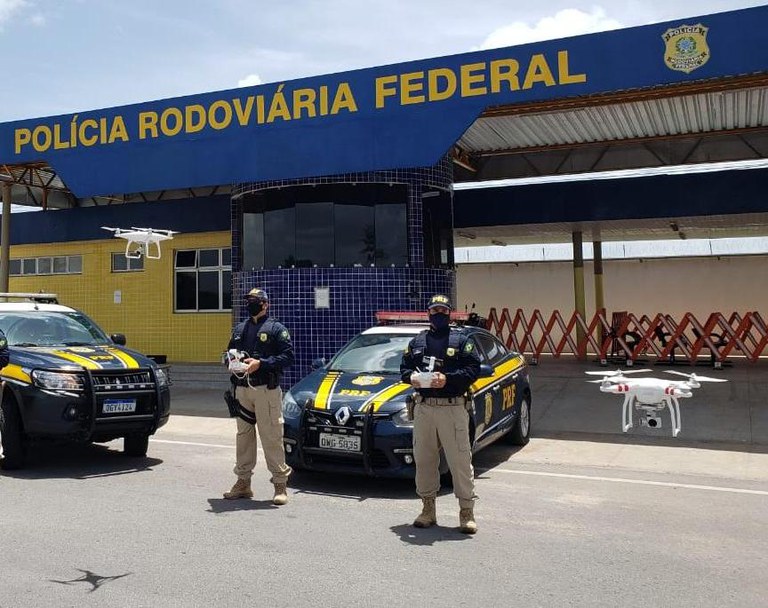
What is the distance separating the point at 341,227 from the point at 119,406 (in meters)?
6.62

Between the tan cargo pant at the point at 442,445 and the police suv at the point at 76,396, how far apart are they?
3473 millimetres

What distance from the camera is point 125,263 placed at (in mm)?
18609

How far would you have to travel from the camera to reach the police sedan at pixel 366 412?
6.49 meters

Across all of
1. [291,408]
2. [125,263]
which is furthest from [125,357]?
[125,263]

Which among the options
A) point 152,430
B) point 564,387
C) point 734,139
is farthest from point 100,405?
point 734,139

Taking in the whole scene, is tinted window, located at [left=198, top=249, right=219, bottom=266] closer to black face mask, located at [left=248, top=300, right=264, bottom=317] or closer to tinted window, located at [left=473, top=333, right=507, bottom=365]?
tinted window, located at [left=473, top=333, right=507, bottom=365]

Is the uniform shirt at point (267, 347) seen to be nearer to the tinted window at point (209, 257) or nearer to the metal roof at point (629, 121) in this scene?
the metal roof at point (629, 121)

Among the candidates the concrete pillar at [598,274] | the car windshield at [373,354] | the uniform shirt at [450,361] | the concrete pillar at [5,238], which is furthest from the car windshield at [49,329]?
the concrete pillar at [598,274]

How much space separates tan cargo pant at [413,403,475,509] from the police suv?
11.4 feet

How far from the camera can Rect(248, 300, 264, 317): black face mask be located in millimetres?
6458

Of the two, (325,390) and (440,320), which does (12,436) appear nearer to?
(325,390)

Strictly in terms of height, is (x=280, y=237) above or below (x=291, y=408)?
above

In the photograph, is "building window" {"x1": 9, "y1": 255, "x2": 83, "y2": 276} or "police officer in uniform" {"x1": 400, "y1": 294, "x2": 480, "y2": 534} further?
"building window" {"x1": 9, "y1": 255, "x2": 83, "y2": 276}

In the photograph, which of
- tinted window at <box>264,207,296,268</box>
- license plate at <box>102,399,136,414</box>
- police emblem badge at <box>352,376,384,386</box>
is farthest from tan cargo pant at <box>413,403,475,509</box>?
tinted window at <box>264,207,296,268</box>
